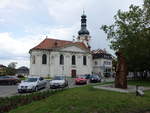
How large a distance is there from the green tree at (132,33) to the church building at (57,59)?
127ft

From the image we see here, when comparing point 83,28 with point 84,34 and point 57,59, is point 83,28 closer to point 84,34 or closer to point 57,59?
point 84,34

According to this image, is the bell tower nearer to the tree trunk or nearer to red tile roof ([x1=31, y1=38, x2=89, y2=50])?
red tile roof ([x1=31, y1=38, x2=89, y2=50])

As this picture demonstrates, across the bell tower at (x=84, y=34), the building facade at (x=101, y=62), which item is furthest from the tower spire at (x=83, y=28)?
the building facade at (x=101, y=62)

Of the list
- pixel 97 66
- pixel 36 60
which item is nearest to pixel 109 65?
pixel 97 66

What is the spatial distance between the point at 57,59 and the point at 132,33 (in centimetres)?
4334

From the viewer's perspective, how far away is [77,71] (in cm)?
7712

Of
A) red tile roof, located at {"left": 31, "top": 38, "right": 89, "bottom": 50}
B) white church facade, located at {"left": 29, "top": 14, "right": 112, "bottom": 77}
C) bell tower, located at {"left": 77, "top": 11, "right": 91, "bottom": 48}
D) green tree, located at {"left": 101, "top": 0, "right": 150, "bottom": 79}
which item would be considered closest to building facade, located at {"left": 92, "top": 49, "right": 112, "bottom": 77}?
bell tower, located at {"left": 77, "top": 11, "right": 91, "bottom": 48}

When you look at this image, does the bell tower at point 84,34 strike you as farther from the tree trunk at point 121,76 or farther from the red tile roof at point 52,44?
the tree trunk at point 121,76

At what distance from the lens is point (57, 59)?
73688 mm

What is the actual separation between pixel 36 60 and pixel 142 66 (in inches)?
1526

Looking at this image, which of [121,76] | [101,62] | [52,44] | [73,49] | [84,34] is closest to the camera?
[121,76]

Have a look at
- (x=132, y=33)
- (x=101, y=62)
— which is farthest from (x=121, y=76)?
(x=101, y=62)

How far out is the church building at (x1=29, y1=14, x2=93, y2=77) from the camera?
73938 mm

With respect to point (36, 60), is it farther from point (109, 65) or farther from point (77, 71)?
point (109, 65)
